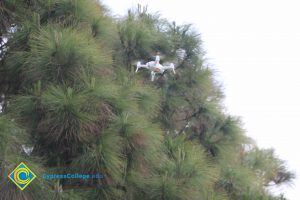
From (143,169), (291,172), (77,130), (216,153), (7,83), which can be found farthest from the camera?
(291,172)

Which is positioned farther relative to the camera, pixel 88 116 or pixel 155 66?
pixel 155 66

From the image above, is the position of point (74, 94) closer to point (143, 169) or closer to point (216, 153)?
point (143, 169)

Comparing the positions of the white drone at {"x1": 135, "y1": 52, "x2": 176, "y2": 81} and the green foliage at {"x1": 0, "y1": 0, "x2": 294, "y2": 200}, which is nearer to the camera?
the green foliage at {"x1": 0, "y1": 0, "x2": 294, "y2": 200}

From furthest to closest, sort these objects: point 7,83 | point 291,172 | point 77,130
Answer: point 291,172 < point 7,83 < point 77,130

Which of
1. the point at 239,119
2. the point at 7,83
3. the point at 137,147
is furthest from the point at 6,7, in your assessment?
the point at 239,119

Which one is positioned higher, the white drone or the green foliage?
the white drone

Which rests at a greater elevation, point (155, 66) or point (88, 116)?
point (155, 66)

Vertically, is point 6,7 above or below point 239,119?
above

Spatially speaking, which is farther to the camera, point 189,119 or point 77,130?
point 189,119

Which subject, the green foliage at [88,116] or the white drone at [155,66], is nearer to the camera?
the green foliage at [88,116]

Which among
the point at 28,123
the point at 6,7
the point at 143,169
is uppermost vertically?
the point at 6,7

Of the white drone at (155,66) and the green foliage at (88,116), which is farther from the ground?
the white drone at (155,66)
